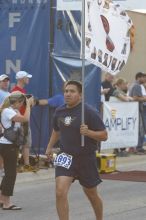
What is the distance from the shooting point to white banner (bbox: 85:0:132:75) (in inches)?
356

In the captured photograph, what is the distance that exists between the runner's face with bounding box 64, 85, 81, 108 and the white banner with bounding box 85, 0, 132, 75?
1.03 metres

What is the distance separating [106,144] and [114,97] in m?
1.29

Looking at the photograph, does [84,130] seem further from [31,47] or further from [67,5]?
[31,47]

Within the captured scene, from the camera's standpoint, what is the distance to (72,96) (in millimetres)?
7863

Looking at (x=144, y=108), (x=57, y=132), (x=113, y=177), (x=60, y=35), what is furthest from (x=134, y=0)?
(x=57, y=132)

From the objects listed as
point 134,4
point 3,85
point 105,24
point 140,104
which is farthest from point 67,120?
point 134,4

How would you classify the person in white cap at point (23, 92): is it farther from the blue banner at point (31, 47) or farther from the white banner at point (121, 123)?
the white banner at point (121, 123)

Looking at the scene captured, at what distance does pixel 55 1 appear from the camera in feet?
48.2

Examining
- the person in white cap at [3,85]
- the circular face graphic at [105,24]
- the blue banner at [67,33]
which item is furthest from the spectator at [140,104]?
the circular face graphic at [105,24]

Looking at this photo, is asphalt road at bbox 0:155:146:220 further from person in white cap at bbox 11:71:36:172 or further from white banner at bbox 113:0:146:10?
white banner at bbox 113:0:146:10

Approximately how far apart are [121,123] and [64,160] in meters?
8.78

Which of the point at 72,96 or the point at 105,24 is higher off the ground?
the point at 105,24

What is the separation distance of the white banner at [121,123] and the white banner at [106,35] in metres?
6.18

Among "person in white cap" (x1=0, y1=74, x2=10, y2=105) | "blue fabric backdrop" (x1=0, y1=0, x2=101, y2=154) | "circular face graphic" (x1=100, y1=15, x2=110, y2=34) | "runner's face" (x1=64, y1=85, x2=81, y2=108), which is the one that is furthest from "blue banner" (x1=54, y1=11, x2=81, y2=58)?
"runner's face" (x1=64, y1=85, x2=81, y2=108)
